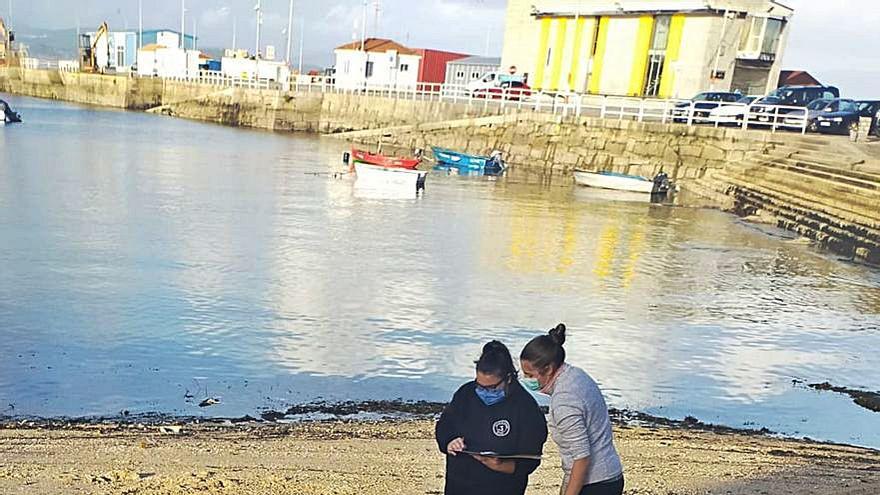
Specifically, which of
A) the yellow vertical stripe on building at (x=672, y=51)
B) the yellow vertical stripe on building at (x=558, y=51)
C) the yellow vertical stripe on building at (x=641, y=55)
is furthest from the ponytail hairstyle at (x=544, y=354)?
the yellow vertical stripe on building at (x=558, y=51)

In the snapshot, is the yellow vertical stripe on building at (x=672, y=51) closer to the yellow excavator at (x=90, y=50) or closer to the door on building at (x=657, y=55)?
the door on building at (x=657, y=55)

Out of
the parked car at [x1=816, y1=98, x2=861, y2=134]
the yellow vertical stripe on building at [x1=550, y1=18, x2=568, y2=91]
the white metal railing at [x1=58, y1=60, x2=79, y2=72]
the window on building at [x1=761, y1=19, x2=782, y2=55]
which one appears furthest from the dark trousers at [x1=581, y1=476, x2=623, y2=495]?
the white metal railing at [x1=58, y1=60, x2=79, y2=72]

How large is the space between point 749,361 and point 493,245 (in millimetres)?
9636

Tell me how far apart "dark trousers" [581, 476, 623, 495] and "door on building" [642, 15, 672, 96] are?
46.9m

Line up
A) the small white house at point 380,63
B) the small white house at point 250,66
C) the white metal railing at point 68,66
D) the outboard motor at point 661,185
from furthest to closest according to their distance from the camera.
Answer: the white metal railing at point 68,66, the small white house at point 250,66, the small white house at point 380,63, the outboard motor at point 661,185

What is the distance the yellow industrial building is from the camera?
45625mm

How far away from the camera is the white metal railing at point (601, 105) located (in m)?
34.1

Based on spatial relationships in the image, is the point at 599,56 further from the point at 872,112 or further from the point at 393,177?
the point at 393,177

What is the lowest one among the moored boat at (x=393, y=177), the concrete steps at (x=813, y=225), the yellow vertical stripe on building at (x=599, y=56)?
the moored boat at (x=393, y=177)

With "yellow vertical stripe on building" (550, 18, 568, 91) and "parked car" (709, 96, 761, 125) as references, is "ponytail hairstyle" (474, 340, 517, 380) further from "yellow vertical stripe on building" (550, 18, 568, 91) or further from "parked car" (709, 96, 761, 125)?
"yellow vertical stripe on building" (550, 18, 568, 91)

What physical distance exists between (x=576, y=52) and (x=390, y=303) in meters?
42.5

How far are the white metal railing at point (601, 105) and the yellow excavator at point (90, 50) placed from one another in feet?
132

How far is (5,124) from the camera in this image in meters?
50.0

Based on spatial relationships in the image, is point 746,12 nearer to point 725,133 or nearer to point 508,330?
point 725,133
